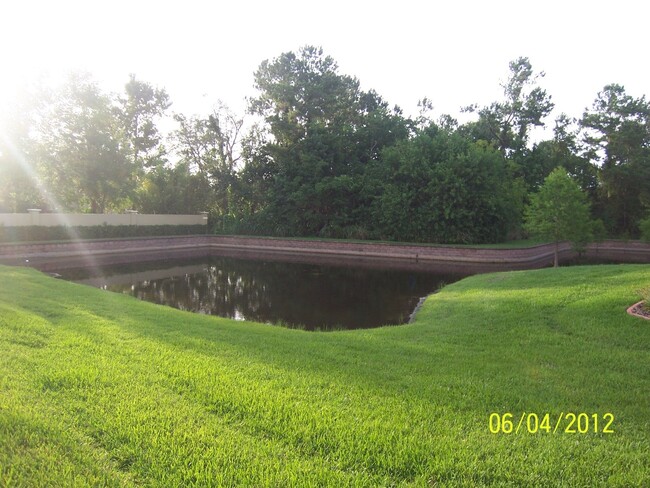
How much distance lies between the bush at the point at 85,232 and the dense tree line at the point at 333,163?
3.80 metres

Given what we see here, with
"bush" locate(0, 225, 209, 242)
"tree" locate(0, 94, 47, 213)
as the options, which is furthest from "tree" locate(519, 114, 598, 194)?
"tree" locate(0, 94, 47, 213)

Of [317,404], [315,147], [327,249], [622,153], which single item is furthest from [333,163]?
[317,404]

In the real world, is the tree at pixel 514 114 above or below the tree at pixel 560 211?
above

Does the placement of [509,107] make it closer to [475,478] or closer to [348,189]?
[348,189]

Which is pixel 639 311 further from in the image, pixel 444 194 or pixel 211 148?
pixel 211 148

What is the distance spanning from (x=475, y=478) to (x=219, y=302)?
10220mm

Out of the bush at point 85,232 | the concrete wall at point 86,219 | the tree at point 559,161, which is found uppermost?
the tree at point 559,161

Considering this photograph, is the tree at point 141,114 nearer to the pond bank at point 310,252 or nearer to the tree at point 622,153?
the pond bank at point 310,252

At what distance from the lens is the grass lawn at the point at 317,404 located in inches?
95.8

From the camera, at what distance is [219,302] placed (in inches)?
468

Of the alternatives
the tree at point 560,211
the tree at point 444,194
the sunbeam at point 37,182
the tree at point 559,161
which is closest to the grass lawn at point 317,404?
the tree at point 560,211

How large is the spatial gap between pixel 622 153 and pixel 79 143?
3929cm

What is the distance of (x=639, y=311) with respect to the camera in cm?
609

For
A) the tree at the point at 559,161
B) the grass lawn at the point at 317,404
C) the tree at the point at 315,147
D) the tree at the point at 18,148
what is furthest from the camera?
the tree at the point at 559,161
